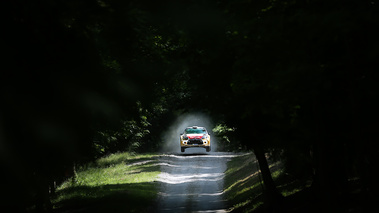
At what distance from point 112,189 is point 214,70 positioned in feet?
48.1

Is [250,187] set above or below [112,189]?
below

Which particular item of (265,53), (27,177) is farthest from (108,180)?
(265,53)

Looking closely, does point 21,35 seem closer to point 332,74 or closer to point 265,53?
point 265,53

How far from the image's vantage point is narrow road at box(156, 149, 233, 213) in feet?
65.5

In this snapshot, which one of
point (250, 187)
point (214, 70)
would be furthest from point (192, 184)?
point (214, 70)

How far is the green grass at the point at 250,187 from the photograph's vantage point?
731 inches

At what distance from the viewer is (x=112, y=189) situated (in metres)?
25.0

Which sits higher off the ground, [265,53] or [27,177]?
[265,53]

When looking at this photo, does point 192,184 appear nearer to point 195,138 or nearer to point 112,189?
point 112,189

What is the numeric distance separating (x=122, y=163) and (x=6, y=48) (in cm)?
3384

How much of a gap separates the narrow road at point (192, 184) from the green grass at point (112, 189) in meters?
0.69

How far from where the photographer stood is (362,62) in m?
8.59

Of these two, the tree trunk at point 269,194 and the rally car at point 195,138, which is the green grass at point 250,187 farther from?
the rally car at point 195,138

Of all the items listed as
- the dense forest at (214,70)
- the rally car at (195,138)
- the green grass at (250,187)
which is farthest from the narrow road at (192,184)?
the dense forest at (214,70)
